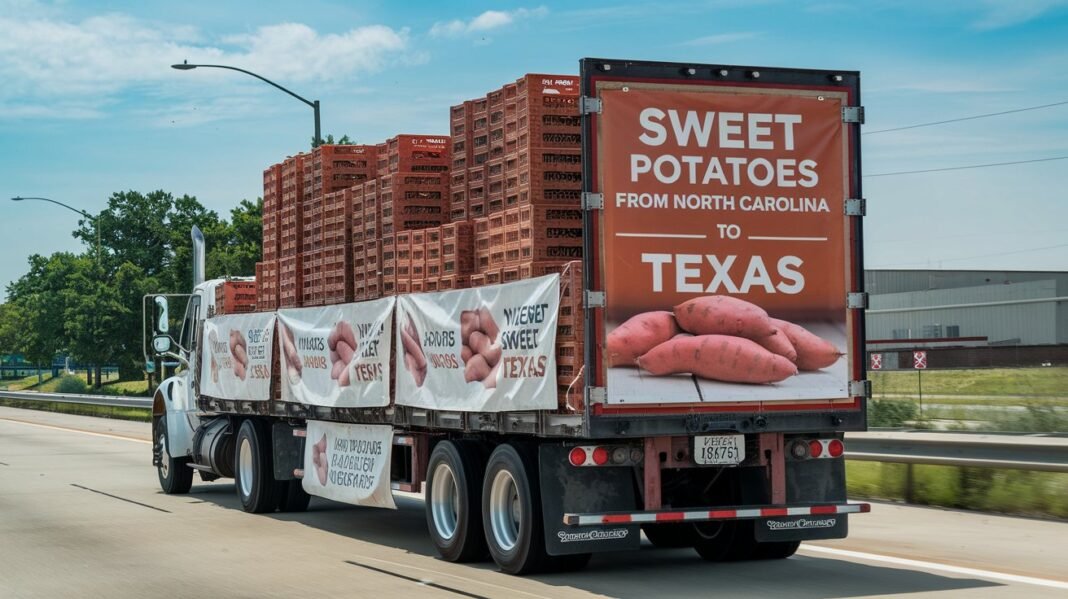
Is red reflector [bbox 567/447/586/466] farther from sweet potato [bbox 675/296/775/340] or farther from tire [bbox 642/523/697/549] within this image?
tire [bbox 642/523/697/549]

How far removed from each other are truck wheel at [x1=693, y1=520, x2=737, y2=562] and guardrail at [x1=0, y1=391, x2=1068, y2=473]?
12.3ft

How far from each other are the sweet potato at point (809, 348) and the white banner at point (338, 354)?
13.5 feet

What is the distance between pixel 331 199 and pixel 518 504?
610 centimetres

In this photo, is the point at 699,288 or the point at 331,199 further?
the point at 331,199

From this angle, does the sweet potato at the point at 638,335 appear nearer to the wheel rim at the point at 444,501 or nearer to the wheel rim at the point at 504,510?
the wheel rim at the point at 504,510

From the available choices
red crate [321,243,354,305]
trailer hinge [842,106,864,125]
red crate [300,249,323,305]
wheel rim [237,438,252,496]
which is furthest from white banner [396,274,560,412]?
wheel rim [237,438,252,496]

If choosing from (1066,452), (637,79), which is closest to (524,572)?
(637,79)

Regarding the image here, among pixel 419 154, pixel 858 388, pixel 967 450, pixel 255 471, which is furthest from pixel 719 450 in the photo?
pixel 255 471

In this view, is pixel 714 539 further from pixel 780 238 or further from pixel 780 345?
pixel 780 238

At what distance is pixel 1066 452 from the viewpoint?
44.8ft

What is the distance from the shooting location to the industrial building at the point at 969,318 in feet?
194

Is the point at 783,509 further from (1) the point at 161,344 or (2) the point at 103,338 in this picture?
(2) the point at 103,338

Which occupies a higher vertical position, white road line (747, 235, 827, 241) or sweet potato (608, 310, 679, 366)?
white road line (747, 235, 827, 241)

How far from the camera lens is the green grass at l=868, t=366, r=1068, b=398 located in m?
40.1
